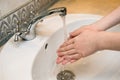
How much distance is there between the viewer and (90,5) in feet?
3.23

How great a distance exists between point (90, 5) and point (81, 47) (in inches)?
16.6

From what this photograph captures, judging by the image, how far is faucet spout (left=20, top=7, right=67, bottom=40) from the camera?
0.63 metres

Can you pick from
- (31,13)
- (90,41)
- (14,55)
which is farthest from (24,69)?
(31,13)

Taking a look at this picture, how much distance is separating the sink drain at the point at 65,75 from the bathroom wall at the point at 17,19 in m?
0.23

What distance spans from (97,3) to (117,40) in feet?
1.60

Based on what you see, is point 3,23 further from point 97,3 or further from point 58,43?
point 97,3

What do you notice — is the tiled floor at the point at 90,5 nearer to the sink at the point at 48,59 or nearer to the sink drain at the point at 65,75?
the sink at the point at 48,59

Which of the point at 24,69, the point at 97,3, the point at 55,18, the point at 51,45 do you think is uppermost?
the point at 97,3

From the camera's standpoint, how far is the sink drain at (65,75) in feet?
2.46

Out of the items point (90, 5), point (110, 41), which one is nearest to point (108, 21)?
point (110, 41)

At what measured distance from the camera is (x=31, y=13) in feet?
2.75

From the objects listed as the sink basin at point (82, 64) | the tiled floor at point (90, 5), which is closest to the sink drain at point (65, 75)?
the sink basin at point (82, 64)

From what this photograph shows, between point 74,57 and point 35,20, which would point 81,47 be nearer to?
point 74,57

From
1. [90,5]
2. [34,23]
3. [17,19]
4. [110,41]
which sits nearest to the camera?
[110,41]
